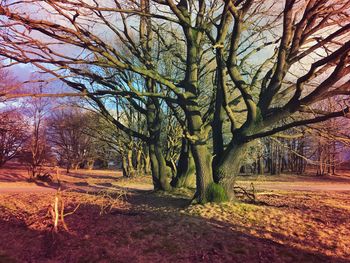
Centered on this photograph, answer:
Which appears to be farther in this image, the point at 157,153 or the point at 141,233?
the point at 157,153

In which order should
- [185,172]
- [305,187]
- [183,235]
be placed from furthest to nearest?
[305,187]
[185,172]
[183,235]

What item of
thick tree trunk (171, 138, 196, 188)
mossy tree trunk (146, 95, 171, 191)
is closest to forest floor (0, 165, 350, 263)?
mossy tree trunk (146, 95, 171, 191)

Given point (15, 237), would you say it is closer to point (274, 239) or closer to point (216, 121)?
point (274, 239)

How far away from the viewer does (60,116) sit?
44.0 metres

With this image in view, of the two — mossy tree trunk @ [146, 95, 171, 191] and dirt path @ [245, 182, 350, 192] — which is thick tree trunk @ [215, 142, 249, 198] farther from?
dirt path @ [245, 182, 350, 192]

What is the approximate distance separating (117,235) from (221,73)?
210 inches

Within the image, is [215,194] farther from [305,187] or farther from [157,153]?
[305,187]

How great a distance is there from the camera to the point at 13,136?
32.8 meters

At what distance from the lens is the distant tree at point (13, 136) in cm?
3133

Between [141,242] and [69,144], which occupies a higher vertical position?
[69,144]

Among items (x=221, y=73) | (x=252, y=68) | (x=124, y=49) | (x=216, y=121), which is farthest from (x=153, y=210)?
(x=124, y=49)

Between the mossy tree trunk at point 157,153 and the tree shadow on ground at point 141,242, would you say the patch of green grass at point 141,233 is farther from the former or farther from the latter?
the mossy tree trunk at point 157,153

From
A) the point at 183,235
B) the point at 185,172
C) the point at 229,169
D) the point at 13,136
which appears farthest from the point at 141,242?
the point at 13,136

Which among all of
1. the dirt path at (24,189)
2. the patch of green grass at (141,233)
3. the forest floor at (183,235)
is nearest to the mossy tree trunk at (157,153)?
the forest floor at (183,235)
